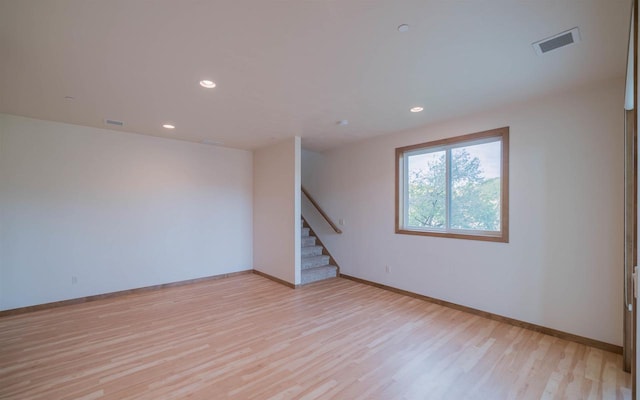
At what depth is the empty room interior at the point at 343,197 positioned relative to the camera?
6.49 ft

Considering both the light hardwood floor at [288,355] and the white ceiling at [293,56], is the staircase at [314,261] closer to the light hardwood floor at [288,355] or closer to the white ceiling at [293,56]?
the light hardwood floor at [288,355]

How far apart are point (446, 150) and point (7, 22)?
465 centimetres

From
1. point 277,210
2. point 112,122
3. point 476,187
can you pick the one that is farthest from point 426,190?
point 112,122

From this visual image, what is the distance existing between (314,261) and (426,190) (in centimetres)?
264

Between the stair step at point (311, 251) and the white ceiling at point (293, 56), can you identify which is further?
the stair step at point (311, 251)

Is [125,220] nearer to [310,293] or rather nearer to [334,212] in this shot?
[310,293]

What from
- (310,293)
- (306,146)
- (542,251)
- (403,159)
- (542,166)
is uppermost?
(306,146)

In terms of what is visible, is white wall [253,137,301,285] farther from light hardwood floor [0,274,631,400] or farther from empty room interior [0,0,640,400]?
light hardwood floor [0,274,631,400]

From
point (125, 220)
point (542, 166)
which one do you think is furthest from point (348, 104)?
point (125, 220)

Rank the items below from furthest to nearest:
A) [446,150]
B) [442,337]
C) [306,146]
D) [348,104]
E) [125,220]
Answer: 1. [306,146]
2. [125,220]
3. [446,150]
4. [348,104]
5. [442,337]

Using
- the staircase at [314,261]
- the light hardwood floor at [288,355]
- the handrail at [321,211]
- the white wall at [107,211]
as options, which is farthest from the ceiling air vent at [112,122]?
the staircase at [314,261]

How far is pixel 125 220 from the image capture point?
14.8 feet

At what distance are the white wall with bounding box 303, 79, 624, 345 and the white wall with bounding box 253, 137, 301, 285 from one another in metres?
2.07

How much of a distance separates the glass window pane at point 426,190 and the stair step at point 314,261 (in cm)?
205
